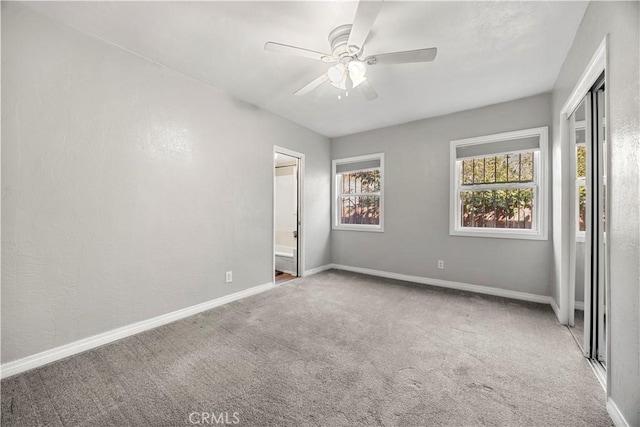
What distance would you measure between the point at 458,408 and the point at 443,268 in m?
2.65

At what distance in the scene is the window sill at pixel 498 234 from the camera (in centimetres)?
324

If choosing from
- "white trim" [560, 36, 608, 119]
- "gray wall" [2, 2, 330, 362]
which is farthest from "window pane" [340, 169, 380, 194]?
"white trim" [560, 36, 608, 119]

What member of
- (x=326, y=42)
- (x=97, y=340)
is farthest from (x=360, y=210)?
(x=97, y=340)

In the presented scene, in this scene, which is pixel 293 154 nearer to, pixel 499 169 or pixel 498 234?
pixel 499 169

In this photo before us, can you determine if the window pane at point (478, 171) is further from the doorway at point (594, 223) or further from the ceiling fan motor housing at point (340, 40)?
the ceiling fan motor housing at point (340, 40)

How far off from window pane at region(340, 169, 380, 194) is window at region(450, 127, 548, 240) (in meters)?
1.31

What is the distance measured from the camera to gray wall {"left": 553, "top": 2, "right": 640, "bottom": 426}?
1.19m

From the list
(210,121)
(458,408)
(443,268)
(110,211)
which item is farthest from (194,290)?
(443,268)

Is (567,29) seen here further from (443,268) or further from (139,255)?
(139,255)

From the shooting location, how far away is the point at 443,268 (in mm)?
3902

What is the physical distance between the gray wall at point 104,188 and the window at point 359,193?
7.19 feet

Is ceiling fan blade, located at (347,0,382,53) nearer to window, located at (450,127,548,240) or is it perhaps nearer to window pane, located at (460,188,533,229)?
window, located at (450,127,548,240)

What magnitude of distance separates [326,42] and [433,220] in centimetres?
295

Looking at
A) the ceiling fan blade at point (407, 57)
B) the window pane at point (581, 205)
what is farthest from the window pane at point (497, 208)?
the ceiling fan blade at point (407, 57)
